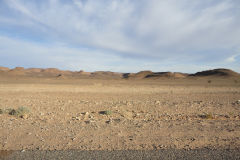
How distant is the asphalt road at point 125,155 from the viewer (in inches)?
172

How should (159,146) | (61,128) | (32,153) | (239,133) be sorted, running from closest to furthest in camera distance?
(32,153) < (159,146) < (239,133) < (61,128)

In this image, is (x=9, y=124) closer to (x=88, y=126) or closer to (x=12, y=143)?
(x=12, y=143)

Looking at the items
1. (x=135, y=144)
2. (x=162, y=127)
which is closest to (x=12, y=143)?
(x=135, y=144)

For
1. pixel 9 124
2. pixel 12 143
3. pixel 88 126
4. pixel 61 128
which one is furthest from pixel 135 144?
pixel 9 124

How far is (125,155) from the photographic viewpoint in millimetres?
4504

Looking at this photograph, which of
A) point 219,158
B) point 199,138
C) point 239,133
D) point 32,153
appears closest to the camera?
point 219,158

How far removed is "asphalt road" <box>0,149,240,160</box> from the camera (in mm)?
4375

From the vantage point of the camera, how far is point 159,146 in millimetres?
5035

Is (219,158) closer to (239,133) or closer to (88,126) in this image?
(239,133)

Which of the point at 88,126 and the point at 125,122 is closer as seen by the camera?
the point at 88,126

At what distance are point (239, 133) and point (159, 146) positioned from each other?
2806mm

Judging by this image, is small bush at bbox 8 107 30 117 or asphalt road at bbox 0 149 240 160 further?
small bush at bbox 8 107 30 117

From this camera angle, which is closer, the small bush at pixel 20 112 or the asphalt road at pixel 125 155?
the asphalt road at pixel 125 155

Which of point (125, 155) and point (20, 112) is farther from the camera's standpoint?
point (20, 112)
